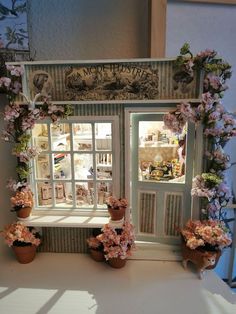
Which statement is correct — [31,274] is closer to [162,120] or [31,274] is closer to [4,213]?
[4,213]

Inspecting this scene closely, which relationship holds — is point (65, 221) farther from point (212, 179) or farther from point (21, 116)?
point (212, 179)

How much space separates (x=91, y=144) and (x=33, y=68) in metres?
0.61

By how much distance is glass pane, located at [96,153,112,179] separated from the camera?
164 cm

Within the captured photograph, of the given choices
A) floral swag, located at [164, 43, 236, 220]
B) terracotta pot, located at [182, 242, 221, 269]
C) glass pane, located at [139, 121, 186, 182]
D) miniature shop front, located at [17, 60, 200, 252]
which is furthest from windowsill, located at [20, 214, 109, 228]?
floral swag, located at [164, 43, 236, 220]

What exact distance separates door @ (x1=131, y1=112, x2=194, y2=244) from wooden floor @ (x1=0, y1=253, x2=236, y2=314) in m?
0.26

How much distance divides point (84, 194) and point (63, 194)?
0.16 metres

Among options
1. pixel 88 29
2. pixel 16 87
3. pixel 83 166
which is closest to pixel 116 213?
pixel 83 166

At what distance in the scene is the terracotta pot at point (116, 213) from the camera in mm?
1542

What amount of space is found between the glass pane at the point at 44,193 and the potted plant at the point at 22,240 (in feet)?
0.68

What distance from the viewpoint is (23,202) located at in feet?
5.17

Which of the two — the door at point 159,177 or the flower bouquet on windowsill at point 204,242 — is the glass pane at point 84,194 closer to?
the door at point 159,177

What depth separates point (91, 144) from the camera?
1.64 metres

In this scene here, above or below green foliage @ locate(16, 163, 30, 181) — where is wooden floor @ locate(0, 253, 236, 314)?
below

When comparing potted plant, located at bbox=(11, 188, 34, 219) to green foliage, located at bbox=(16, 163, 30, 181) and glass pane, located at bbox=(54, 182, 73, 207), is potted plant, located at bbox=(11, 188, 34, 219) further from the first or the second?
glass pane, located at bbox=(54, 182, 73, 207)
